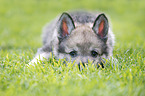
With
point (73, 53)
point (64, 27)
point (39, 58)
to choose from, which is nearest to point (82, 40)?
point (73, 53)

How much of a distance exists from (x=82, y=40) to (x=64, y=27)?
599mm

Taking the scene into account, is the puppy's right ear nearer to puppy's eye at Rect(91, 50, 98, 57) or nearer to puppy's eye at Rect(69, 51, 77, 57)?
puppy's eye at Rect(69, 51, 77, 57)

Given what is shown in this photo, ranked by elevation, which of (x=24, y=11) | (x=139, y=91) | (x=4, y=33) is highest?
(x=24, y=11)

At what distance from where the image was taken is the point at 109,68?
397cm

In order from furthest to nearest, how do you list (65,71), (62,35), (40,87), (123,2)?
(123,2) → (62,35) → (65,71) → (40,87)

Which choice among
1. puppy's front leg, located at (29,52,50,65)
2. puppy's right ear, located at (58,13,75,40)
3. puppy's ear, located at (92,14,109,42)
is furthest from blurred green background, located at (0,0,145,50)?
puppy's ear, located at (92,14,109,42)

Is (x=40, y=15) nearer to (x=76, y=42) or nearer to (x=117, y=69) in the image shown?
(x=76, y=42)

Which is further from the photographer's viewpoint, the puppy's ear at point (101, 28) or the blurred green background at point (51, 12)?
the blurred green background at point (51, 12)

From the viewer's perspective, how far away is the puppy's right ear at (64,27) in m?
4.78

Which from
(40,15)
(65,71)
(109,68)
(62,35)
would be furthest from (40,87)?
(40,15)

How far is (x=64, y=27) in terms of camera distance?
15.9 ft

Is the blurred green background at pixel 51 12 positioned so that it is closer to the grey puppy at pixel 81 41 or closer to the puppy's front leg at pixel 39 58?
the puppy's front leg at pixel 39 58

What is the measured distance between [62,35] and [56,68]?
1093mm

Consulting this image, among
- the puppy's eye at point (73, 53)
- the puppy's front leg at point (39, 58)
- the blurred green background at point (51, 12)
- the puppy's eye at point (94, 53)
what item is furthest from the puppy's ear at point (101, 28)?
the blurred green background at point (51, 12)
